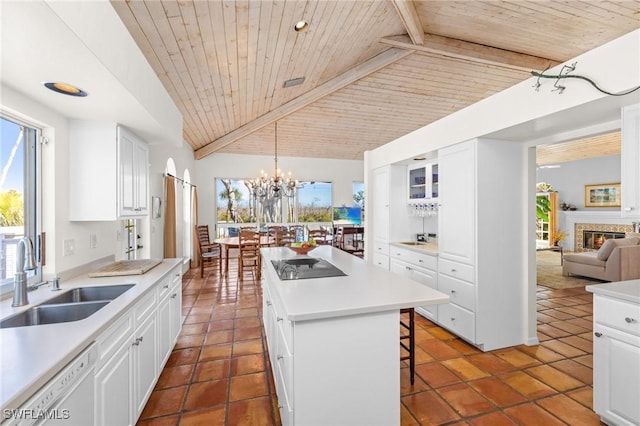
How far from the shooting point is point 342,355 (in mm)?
1490

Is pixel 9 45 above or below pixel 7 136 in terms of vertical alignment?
above

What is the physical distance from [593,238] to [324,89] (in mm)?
8577

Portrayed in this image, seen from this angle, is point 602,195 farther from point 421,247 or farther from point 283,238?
point 283,238

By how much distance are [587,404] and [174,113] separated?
4.08 meters

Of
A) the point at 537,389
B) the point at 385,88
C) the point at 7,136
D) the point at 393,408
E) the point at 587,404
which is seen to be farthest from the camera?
the point at 385,88

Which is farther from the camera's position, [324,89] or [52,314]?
[324,89]

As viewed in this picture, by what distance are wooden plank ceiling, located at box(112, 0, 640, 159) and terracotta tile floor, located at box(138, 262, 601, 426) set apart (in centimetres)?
278

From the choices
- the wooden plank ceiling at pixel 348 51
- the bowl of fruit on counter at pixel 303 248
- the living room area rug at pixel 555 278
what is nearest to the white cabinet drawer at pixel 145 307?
the bowl of fruit on counter at pixel 303 248

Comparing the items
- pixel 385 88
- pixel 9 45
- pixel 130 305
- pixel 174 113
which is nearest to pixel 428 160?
pixel 385 88

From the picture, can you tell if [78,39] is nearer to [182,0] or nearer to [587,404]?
[182,0]

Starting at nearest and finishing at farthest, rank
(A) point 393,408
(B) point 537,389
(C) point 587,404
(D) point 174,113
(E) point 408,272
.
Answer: (A) point 393,408 < (C) point 587,404 < (B) point 537,389 < (D) point 174,113 < (E) point 408,272

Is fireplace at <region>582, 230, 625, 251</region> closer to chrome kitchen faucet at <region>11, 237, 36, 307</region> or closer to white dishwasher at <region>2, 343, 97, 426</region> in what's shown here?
white dishwasher at <region>2, 343, 97, 426</region>

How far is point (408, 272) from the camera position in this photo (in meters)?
3.82

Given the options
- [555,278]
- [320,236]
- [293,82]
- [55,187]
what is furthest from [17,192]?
[555,278]
